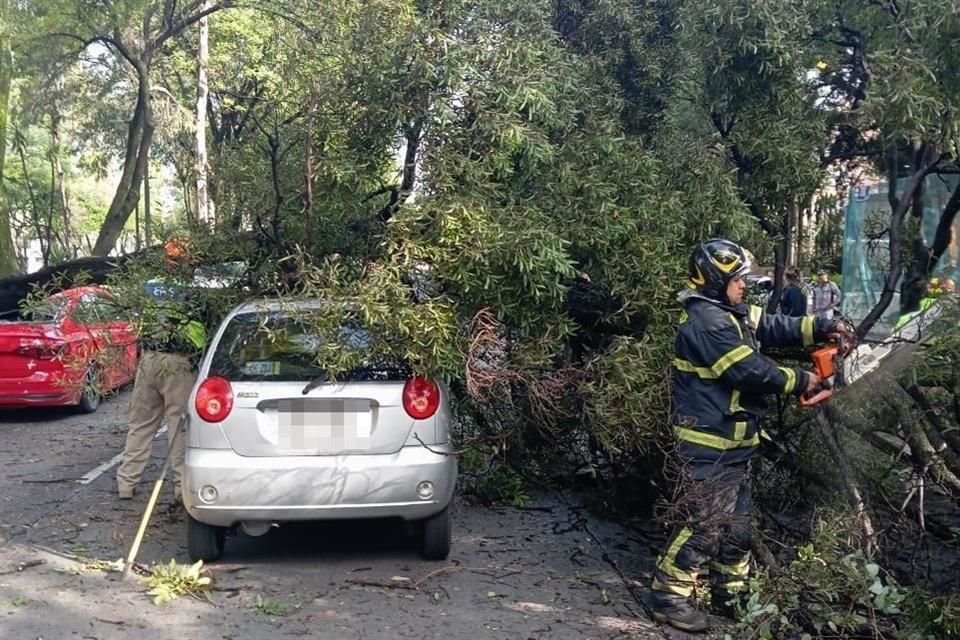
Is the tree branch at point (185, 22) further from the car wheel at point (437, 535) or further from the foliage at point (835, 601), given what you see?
the foliage at point (835, 601)

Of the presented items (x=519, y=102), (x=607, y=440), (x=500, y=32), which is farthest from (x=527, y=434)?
(x=500, y=32)

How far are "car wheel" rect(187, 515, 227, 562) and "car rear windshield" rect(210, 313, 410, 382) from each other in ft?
2.91

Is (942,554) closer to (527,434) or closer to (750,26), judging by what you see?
(527,434)

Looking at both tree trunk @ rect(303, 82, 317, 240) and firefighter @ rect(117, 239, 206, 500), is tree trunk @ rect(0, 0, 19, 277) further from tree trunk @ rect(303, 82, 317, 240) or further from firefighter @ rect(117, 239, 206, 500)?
tree trunk @ rect(303, 82, 317, 240)

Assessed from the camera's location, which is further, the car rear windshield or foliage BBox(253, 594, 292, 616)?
the car rear windshield

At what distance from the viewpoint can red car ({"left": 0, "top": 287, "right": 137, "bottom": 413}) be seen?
6418mm

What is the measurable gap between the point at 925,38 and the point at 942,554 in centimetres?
282

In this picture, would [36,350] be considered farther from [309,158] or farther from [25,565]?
[309,158]

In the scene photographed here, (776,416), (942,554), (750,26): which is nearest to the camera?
(942,554)

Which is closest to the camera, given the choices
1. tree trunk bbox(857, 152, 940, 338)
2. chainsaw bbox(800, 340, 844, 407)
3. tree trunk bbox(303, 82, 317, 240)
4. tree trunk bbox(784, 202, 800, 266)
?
chainsaw bbox(800, 340, 844, 407)

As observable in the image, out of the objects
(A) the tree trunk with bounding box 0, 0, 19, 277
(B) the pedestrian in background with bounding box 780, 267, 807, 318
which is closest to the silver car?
(B) the pedestrian in background with bounding box 780, 267, 807, 318

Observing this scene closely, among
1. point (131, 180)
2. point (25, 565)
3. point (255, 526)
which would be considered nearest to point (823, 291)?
point (255, 526)

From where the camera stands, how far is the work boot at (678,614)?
482cm

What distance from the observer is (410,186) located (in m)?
6.06
